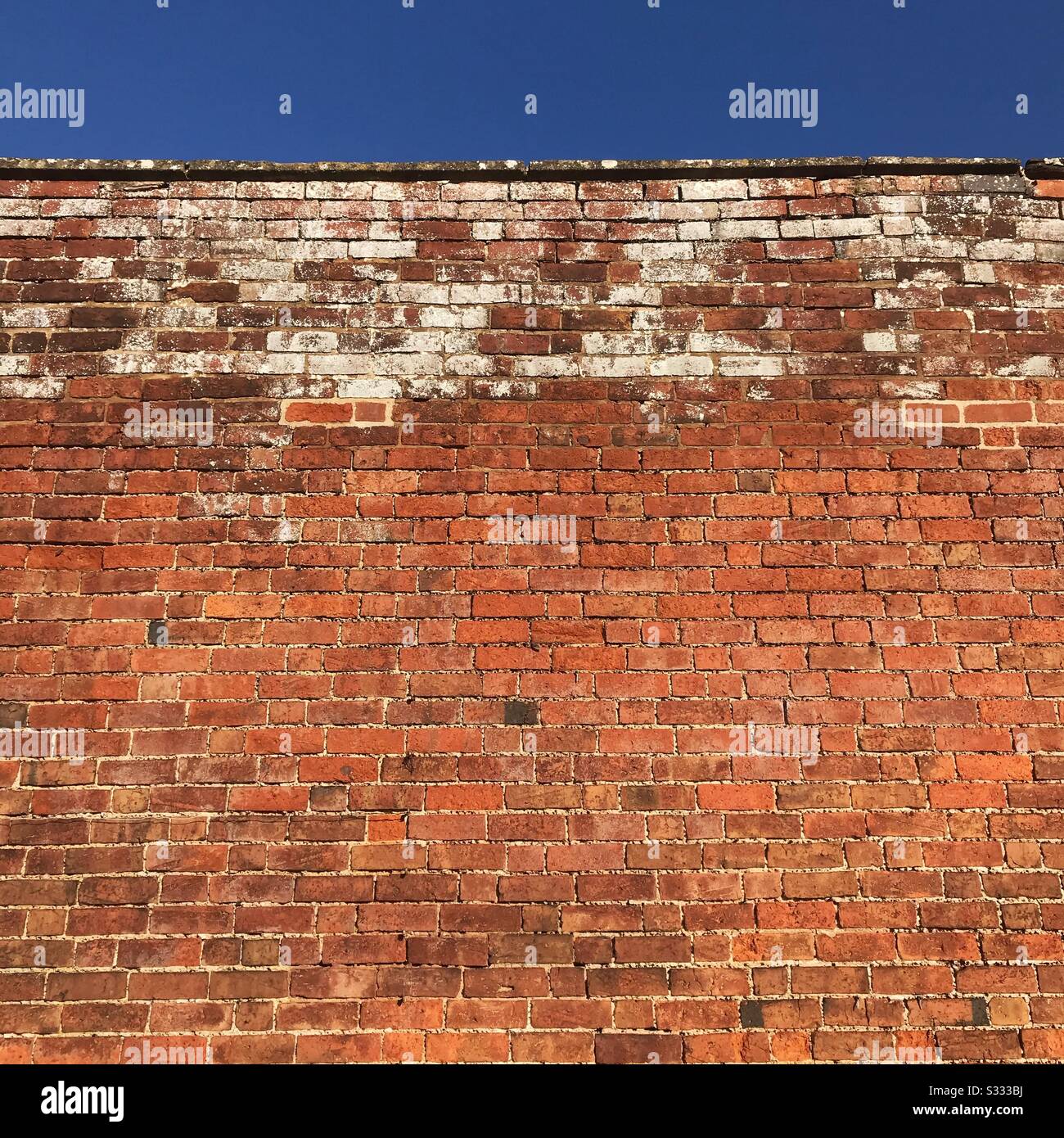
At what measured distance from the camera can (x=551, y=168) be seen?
12.1 feet

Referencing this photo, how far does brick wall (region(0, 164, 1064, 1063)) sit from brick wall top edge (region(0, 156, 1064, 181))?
3 cm

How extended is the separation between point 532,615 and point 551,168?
2.01 m

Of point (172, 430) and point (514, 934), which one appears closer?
point (514, 934)

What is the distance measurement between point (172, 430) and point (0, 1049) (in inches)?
90.6

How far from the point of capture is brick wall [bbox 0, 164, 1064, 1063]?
2889mm

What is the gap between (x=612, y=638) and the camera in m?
3.19

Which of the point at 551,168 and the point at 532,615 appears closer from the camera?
the point at 532,615

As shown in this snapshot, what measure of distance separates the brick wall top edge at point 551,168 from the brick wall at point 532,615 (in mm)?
34

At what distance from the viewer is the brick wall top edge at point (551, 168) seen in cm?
367

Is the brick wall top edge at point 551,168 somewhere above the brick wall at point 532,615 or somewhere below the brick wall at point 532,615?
above

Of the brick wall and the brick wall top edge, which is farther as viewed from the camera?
the brick wall top edge
